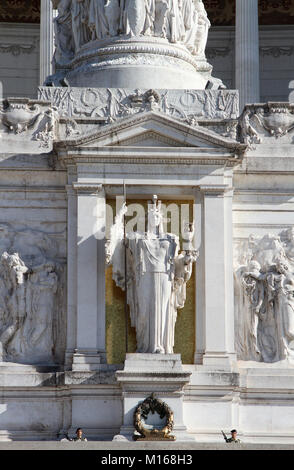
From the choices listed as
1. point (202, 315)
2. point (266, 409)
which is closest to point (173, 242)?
point (202, 315)

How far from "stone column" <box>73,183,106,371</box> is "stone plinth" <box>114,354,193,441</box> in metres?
1.06

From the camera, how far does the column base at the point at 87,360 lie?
37.8 metres

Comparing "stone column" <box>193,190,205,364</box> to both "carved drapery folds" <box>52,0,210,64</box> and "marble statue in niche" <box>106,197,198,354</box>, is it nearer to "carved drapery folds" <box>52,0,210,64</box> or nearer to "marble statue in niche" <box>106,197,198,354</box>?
"marble statue in niche" <box>106,197,198,354</box>

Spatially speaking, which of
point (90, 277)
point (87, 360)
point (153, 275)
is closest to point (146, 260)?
point (153, 275)

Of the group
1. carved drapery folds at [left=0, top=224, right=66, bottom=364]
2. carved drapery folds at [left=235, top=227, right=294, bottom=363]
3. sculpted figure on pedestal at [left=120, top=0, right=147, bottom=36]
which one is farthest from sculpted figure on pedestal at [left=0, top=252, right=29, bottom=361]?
sculpted figure on pedestal at [left=120, top=0, right=147, bottom=36]

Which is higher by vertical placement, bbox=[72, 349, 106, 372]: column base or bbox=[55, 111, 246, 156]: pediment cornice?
bbox=[55, 111, 246, 156]: pediment cornice

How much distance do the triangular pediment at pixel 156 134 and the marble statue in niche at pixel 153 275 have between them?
1.66 meters

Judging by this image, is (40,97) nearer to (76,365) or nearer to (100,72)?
(100,72)

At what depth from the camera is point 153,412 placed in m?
37.1

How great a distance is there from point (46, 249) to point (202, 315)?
3.91 m

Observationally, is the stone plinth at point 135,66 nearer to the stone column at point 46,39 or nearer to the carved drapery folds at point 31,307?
the carved drapery folds at point 31,307

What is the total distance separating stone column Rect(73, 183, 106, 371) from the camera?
38094 millimetres

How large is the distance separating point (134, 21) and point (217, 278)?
7338 millimetres

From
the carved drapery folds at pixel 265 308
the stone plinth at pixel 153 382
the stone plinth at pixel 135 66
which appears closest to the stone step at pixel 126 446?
the stone plinth at pixel 153 382
